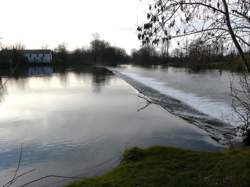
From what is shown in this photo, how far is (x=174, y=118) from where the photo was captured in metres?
17.8

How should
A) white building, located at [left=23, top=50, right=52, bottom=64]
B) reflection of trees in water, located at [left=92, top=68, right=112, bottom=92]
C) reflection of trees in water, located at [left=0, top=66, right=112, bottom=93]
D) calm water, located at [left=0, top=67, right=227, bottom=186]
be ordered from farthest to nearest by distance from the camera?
white building, located at [left=23, top=50, right=52, bottom=64] → reflection of trees in water, located at [left=0, top=66, right=112, bottom=93] → reflection of trees in water, located at [left=92, top=68, right=112, bottom=92] → calm water, located at [left=0, top=67, right=227, bottom=186]

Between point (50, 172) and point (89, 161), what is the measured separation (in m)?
1.27

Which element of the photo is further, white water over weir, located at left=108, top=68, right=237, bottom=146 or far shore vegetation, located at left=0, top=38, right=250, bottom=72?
white water over weir, located at left=108, top=68, right=237, bottom=146

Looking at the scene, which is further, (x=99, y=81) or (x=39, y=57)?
(x=39, y=57)

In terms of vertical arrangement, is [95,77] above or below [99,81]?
above

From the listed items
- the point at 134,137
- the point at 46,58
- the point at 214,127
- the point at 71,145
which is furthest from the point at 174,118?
the point at 46,58

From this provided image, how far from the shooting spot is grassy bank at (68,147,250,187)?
564cm

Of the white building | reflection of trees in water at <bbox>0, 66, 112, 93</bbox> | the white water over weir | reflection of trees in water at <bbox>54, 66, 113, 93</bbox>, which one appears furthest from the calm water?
the white building

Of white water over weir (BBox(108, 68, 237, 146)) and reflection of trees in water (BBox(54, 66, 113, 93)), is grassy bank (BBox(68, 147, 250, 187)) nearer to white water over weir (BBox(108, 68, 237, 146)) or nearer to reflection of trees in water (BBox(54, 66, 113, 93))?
white water over weir (BBox(108, 68, 237, 146))

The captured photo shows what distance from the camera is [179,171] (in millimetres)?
6453

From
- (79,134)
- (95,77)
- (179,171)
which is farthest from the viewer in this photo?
(95,77)

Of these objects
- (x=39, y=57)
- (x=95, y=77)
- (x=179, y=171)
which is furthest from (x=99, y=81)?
(x=39, y=57)

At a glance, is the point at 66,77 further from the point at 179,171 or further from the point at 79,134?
the point at 179,171

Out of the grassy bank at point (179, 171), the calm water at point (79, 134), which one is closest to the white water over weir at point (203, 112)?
the calm water at point (79, 134)
